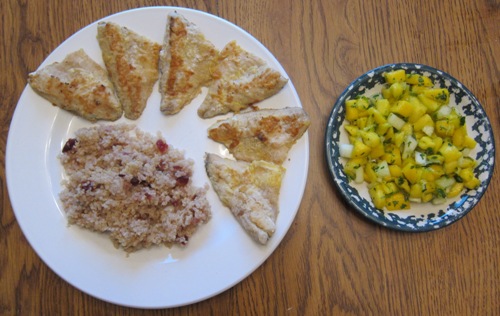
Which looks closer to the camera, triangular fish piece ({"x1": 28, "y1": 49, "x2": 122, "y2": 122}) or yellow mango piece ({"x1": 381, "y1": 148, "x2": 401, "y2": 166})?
triangular fish piece ({"x1": 28, "y1": 49, "x2": 122, "y2": 122})

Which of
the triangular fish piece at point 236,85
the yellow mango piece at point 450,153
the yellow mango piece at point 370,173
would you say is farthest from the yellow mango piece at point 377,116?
the triangular fish piece at point 236,85

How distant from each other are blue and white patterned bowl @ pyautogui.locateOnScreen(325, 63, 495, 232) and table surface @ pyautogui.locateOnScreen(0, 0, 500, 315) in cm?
12

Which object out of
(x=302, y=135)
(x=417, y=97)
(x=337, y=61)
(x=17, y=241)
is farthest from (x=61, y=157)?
(x=417, y=97)

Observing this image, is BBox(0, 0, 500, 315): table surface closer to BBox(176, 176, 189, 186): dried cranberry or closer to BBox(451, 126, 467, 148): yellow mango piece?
BBox(451, 126, 467, 148): yellow mango piece

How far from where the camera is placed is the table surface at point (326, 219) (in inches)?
79.1

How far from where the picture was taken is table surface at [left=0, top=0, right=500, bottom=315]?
6.59ft

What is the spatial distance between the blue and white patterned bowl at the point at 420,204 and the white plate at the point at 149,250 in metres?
0.22

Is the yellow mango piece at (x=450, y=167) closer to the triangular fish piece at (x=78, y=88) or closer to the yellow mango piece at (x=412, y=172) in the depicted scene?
the yellow mango piece at (x=412, y=172)

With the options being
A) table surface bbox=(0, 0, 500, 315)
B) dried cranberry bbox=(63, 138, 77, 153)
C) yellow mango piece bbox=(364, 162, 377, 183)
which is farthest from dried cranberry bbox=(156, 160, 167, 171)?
yellow mango piece bbox=(364, 162, 377, 183)

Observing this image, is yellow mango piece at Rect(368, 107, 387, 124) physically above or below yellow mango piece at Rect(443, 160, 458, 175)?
above

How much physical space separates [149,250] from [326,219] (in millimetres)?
902

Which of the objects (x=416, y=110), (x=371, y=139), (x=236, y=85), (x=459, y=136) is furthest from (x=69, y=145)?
(x=459, y=136)

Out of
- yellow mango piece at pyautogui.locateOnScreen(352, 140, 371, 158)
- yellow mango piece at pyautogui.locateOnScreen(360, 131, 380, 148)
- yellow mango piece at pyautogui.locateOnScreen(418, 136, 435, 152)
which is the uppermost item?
yellow mango piece at pyautogui.locateOnScreen(418, 136, 435, 152)

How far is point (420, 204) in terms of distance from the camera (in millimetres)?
2055
